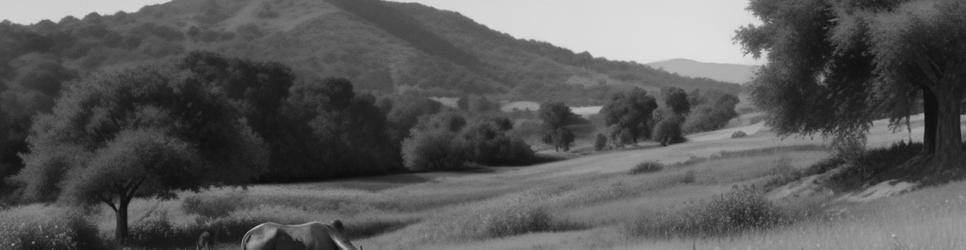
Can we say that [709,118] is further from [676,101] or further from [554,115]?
[554,115]

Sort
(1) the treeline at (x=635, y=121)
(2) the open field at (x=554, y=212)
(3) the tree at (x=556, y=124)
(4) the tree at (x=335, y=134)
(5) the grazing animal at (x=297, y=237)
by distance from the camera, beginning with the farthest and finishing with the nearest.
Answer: (3) the tree at (x=556, y=124) → (1) the treeline at (x=635, y=121) → (4) the tree at (x=335, y=134) → (2) the open field at (x=554, y=212) → (5) the grazing animal at (x=297, y=237)

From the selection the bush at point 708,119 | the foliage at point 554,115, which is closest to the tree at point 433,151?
the foliage at point 554,115

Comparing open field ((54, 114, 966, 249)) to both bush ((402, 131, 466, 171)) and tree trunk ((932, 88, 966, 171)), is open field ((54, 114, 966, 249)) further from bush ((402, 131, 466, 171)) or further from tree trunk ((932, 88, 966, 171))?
bush ((402, 131, 466, 171))

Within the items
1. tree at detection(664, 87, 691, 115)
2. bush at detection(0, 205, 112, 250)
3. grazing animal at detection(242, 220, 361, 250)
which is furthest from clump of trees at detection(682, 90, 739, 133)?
grazing animal at detection(242, 220, 361, 250)

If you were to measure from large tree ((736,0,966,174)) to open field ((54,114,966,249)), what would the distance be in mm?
4561

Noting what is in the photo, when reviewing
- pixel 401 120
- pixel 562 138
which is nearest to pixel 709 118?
pixel 562 138

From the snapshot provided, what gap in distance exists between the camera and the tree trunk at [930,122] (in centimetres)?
3001

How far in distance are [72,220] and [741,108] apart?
187m

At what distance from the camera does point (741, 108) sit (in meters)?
198

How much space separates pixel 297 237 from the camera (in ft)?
26.6

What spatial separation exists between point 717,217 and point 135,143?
22659 mm

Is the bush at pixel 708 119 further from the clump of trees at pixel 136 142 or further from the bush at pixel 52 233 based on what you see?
the bush at pixel 52 233

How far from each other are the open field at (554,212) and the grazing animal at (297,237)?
18.9ft

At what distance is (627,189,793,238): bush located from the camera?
67.2 ft
